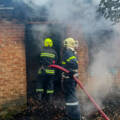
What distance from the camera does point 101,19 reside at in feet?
17.9

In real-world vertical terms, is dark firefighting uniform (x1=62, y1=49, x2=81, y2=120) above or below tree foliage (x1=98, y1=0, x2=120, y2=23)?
below

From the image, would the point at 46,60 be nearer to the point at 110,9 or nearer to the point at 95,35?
the point at 95,35

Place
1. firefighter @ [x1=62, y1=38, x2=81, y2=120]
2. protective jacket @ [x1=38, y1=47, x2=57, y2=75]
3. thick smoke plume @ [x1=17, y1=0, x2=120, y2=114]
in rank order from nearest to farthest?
firefighter @ [x1=62, y1=38, x2=81, y2=120], protective jacket @ [x1=38, y1=47, x2=57, y2=75], thick smoke plume @ [x1=17, y1=0, x2=120, y2=114]

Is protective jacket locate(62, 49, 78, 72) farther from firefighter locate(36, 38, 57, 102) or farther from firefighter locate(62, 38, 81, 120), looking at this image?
firefighter locate(36, 38, 57, 102)

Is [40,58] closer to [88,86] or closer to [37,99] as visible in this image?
[37,99]

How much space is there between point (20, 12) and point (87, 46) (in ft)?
7.61

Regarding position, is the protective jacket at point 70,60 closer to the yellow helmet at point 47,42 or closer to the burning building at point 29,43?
the yellow helmet at point 47,42

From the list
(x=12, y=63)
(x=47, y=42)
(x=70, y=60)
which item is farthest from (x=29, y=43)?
(x=70, y=60)

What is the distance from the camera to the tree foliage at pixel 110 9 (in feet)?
17.0

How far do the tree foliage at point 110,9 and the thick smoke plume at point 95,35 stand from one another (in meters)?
0.16

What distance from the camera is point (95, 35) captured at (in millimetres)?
5434

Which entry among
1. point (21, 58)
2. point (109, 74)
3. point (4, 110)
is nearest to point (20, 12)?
point (21, 58)

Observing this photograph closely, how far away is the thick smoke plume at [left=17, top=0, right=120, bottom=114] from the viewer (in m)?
5.14

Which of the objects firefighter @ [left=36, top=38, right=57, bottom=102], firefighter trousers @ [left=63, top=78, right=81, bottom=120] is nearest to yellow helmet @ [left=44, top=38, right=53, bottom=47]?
firefighter @ [left=36, top=38, right=57, bottom=102]
